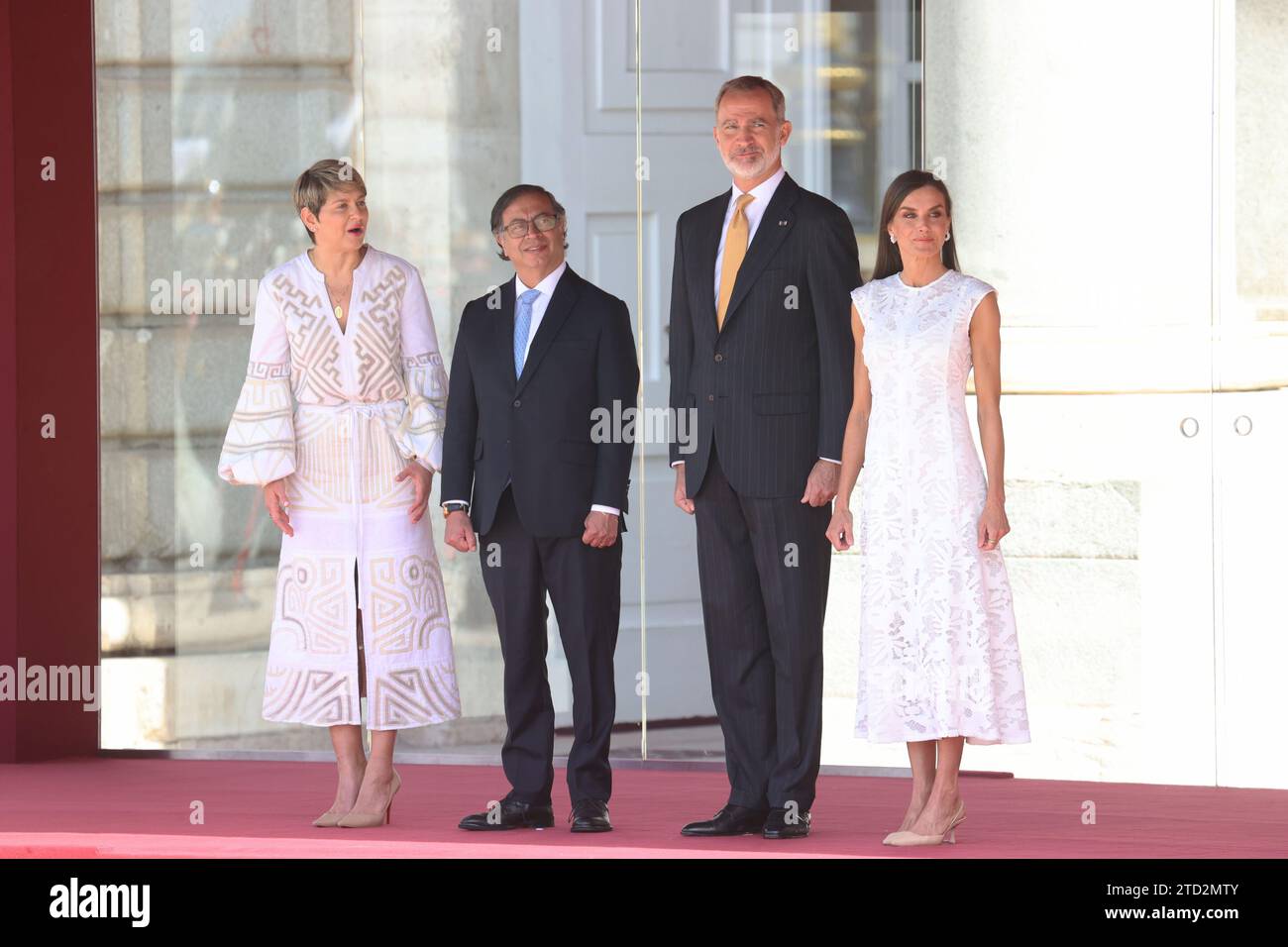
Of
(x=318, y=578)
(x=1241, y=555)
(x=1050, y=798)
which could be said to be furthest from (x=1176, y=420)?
(x=318, y=578)

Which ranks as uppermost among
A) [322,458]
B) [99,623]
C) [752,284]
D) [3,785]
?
[752,284]

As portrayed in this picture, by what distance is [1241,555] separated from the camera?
597 cm

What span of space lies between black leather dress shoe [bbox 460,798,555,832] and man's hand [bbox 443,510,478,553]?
0.66 meters

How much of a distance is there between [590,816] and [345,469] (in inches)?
42.0

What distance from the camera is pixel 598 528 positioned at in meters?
4.82

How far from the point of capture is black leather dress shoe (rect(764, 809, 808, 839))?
4629 mm

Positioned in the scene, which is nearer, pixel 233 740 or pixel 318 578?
pixel 318 578

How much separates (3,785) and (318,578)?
1710 mm

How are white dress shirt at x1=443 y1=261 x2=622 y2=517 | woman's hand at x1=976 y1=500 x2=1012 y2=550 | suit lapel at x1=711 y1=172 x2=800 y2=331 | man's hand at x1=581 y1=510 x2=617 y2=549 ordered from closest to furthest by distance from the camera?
woman's hand at x1=976 y1=500 x2=1012 y2=550
suit lapel at x1=711 y1=172 x2=800 y2=331
man's hand at x1=581 y1=510 x2=617 y2=549
white dress shirt at x1=443 y1=261 x2=622 y2=517

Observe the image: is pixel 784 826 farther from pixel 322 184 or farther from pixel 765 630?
pixel 322 184

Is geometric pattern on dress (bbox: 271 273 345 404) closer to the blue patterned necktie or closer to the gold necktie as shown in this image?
the blue patterned necktie

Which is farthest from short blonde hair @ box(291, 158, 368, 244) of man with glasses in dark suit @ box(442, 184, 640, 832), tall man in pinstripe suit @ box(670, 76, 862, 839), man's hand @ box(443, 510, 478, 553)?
tall man in pinstripe suit @ box(670, 76, 862, 839)

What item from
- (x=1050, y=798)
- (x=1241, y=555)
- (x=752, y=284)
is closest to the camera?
(x=752, y=284)

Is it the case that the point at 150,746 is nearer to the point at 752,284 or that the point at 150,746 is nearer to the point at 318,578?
the point at 318,578
